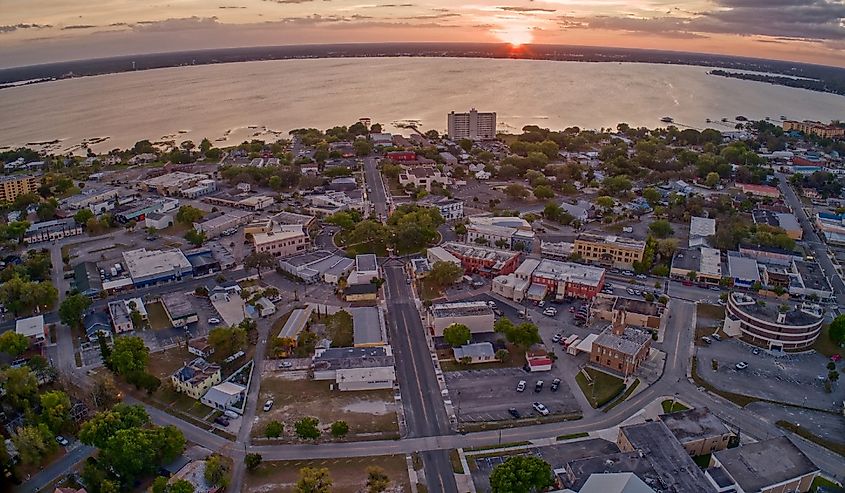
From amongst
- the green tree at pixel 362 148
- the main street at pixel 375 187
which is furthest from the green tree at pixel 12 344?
the green tree at pixel 362 148

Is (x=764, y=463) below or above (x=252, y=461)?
above

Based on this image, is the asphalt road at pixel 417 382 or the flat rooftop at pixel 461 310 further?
the flat rooftop at pixel 461 310

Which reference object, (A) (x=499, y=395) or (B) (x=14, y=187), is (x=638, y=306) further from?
(B) (x=14, y=187)

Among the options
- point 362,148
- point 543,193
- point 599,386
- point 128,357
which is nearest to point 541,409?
point 599,386

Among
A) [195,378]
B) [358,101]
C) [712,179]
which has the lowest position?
[195,378]

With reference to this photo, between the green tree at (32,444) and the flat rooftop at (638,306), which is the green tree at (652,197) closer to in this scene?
the flat rooftop at (638,306)

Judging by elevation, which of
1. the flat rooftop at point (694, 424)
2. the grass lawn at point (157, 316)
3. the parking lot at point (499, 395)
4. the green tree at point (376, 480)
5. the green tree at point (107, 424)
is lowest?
the parking lot at point (499, 395)

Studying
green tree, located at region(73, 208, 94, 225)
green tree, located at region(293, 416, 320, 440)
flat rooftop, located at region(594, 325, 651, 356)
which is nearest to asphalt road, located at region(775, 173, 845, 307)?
flat rooftop, located at region(594, 325, 651, 356)
